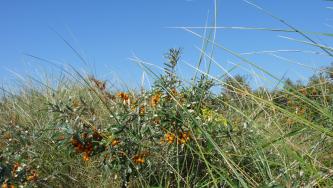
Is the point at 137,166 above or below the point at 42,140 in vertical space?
below

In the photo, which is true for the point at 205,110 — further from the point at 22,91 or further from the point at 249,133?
the point at 22,91

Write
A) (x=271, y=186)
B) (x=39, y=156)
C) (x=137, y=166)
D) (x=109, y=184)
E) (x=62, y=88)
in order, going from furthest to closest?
1. (x=62, y=88)
2. (x=39, y=156)
3. (x=109, y=184)
4. (x=137, y=166)
5. (x=271, y=186)

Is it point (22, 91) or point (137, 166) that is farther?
point (22, 91)

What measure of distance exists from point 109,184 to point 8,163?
1.39 feet

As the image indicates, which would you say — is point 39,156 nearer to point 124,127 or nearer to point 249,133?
point 124,127

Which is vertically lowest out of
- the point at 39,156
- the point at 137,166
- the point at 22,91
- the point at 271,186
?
the point at 271,186

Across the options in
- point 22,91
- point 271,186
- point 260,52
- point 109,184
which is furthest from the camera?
point 22,91

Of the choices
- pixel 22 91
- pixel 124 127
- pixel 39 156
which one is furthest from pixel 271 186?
pixel 22 91

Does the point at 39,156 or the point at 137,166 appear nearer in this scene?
the point at 137,166

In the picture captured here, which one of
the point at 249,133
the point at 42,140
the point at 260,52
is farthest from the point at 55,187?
the point at 260,52

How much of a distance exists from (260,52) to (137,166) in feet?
2.15

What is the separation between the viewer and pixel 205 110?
2068mm

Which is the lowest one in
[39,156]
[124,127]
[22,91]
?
[124,127]

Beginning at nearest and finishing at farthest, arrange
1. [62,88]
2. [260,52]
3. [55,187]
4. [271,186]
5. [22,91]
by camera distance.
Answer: [271,186]
[260,52]
[55,187]
[62,88]
[22,91]
